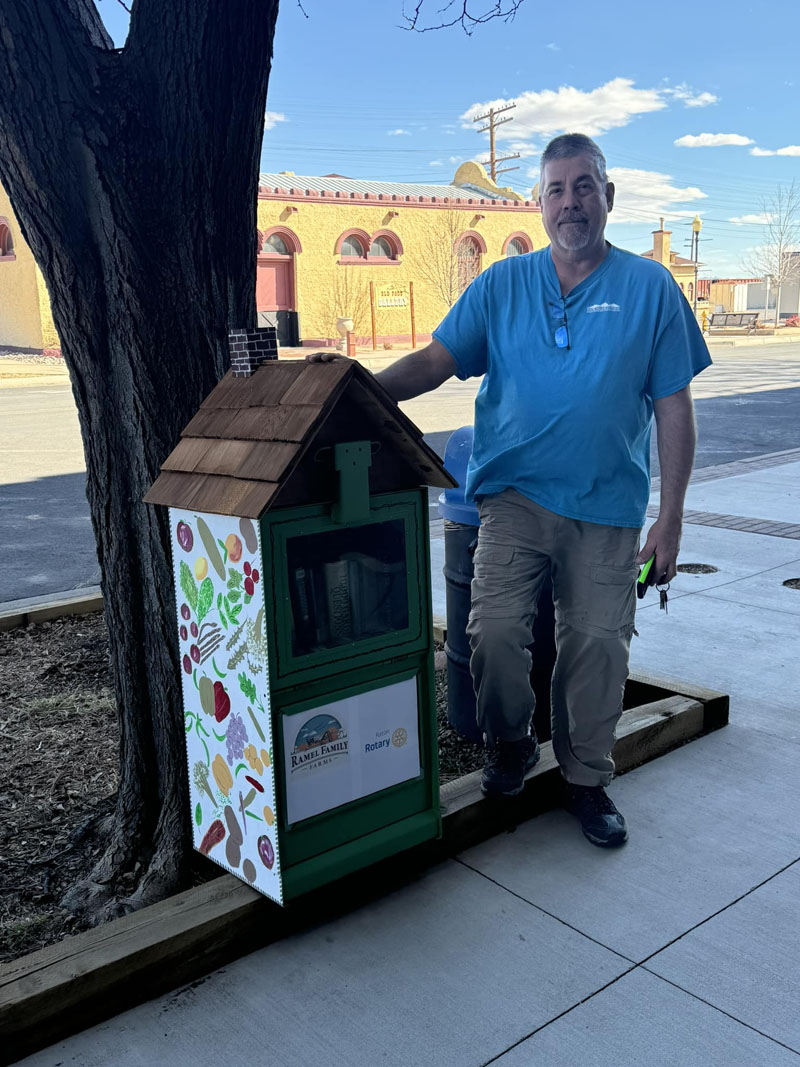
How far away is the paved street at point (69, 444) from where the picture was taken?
7.02 meters

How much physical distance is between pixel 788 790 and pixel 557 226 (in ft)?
6.68

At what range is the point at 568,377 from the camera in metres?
2.94

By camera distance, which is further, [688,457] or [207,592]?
[688,457]

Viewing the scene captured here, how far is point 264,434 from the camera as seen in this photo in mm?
2412

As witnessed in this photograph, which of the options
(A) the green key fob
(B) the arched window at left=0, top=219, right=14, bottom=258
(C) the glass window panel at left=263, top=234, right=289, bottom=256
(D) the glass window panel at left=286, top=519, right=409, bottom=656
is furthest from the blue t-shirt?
(C) the glass window panel at left=263, top=234, right=289, bottom=256

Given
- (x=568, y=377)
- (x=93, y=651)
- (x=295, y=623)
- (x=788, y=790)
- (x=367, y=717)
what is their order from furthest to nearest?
(x=93, y=651), (x=788, y=790), (x=568, y=377), (x=367, y=717), (x=295, y=623)

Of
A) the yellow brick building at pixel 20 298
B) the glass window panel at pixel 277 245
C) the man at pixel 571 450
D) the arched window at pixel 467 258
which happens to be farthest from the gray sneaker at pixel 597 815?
the arched window at pixel 467 258

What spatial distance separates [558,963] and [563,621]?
3.43 feet

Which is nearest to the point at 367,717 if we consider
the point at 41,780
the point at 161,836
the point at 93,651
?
the point at 161,836

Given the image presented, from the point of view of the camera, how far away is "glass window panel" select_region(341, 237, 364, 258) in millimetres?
35500

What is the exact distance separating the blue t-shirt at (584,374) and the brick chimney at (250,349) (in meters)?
0.78

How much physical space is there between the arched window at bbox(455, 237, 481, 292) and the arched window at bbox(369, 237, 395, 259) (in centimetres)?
266

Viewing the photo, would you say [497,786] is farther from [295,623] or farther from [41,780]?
[41,780]

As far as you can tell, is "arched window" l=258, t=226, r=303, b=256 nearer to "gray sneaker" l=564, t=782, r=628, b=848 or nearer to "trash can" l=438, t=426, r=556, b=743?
"trash can" l=438, t=426, r=556, b=743
